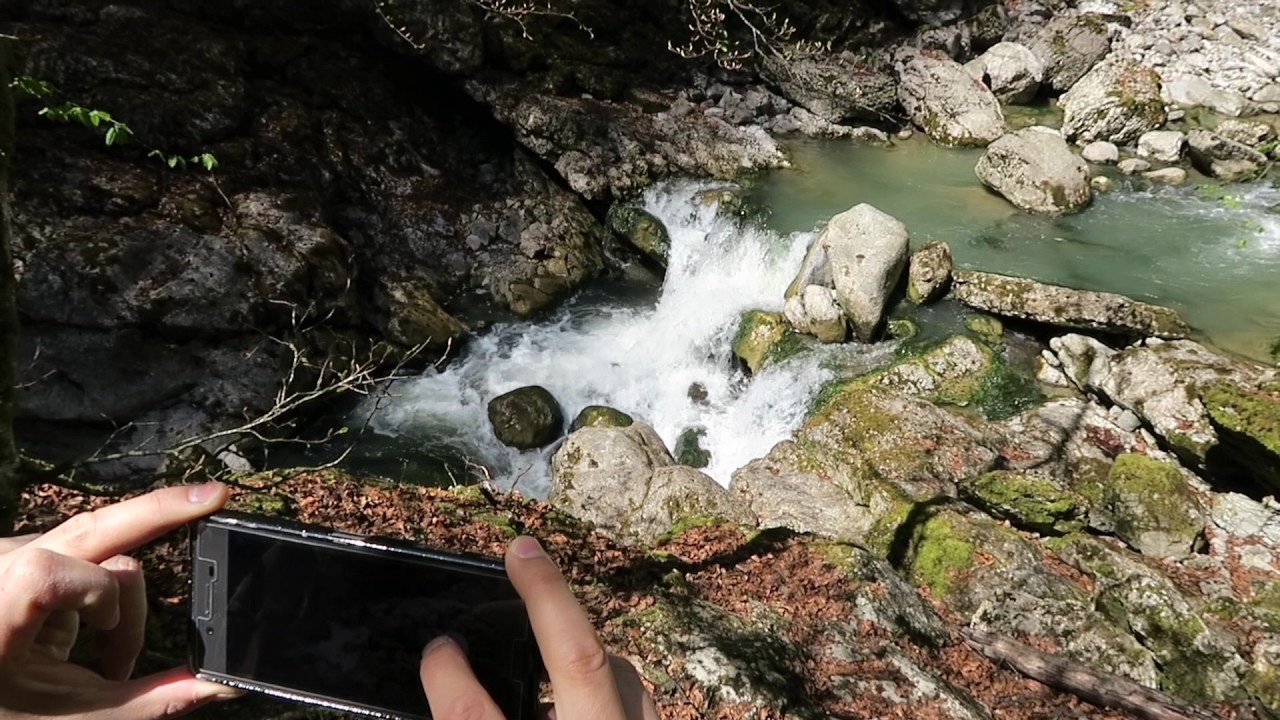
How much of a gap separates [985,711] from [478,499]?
3.57 metres

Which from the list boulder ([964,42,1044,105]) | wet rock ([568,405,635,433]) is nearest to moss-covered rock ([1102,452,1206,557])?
wet rock ([568,405,635,433])

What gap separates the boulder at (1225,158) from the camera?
40.8ft

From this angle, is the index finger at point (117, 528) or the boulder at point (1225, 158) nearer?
the index finger at point (117, 528)

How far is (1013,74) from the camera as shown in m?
15.7

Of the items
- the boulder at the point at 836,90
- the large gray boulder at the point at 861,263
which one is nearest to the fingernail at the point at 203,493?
the large gray boulder at the point at 861,263

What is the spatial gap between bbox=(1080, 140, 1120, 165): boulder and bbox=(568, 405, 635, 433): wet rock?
11.3m

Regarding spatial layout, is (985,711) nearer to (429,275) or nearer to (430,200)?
(429,275)

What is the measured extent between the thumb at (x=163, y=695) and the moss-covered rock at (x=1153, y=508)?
24.3 feet

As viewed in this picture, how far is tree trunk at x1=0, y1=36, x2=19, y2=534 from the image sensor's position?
84.9 inches

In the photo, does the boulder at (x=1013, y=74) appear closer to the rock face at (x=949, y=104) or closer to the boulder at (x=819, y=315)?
the rock face at (x=949, y=104)

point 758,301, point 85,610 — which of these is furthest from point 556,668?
point 758,301

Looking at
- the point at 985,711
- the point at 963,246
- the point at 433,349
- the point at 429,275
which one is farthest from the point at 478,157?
the point at 985,711

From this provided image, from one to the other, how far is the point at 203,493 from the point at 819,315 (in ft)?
27.8

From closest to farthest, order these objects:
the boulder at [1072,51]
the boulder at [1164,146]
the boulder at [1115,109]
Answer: the boulder at [1164,146], the boulder at [1115,109], the boulder at [1072,51]
